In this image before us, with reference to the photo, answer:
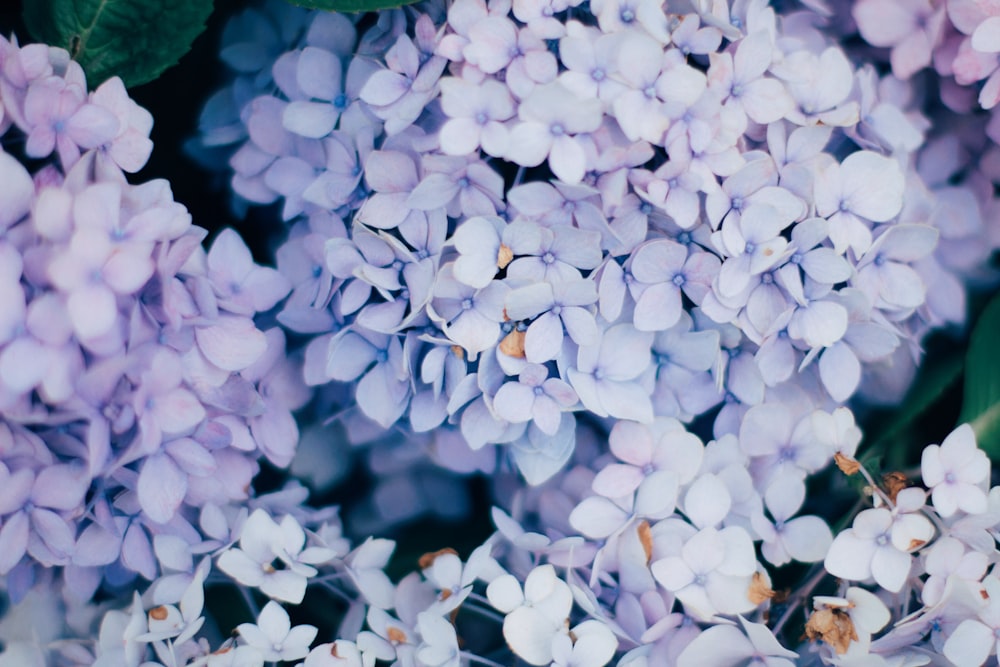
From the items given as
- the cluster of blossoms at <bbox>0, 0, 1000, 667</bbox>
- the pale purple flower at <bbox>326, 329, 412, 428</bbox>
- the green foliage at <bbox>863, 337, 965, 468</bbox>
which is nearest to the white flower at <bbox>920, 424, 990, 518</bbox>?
the cluster of blossoms at <bbox>0, 0, 1000, 667</bbox>

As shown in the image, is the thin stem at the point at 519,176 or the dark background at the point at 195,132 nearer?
the thin stem at the point at 519,176

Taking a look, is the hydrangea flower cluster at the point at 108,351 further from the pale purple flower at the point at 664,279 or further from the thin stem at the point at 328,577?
the pale purple flower at the point at 664,279

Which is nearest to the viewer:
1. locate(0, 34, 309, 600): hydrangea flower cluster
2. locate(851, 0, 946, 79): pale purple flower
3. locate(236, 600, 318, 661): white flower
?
locate(0, 34, 309, 600): hydrangea flower cluster

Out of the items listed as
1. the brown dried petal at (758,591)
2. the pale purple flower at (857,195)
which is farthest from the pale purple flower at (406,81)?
the brown dried petal at (758,591)

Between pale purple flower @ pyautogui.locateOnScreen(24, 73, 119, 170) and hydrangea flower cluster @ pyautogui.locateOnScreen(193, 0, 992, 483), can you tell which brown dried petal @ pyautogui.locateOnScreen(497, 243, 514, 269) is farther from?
pale purple flower @ pyautogui.locateOnScreen(24, 73, 119, 170)

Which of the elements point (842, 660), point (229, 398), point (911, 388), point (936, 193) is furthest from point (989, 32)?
point (229, 398)

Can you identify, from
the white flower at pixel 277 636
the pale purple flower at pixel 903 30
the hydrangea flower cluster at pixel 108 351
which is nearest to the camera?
the hydrangea flower cluster at pixel 108 351

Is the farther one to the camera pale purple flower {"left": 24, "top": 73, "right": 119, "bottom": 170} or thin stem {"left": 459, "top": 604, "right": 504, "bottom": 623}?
thin stem {"left": 459, "top": 604, "right": 504, "bottom": 623}
